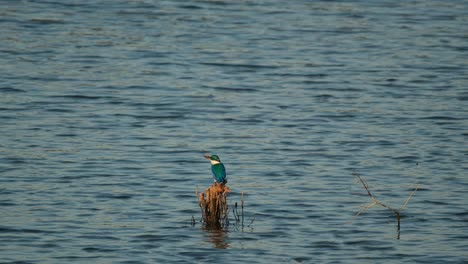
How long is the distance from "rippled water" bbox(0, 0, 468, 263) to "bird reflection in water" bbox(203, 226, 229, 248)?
1.1 inches

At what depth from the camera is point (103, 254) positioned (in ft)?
43.9

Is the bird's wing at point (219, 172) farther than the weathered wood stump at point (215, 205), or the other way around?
the bird's wing at point (219, 172)

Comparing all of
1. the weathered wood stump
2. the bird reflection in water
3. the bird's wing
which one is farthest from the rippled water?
the bird's wing

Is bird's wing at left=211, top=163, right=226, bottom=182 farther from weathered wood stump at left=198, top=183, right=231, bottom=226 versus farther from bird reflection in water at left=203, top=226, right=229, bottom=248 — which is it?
bird reflection in water at left=203, top=226, right=229, bottom=248

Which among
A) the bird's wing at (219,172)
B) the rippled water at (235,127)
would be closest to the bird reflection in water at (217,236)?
the rippled water at (235,127)

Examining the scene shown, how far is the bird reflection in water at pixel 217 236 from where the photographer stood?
13.8 metres

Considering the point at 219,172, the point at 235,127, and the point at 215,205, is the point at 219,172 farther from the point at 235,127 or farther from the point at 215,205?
the point at 235,127

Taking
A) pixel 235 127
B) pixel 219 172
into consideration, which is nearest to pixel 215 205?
pixel 219 172

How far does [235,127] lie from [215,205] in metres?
7.83

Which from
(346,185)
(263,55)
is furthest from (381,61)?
(346,185)

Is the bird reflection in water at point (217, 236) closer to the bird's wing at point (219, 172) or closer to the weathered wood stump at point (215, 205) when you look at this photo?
the weathered wood stump at point (215, 205)

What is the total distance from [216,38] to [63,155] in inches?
502

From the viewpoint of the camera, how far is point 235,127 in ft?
70.5

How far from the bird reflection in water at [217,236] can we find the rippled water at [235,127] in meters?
0.03
